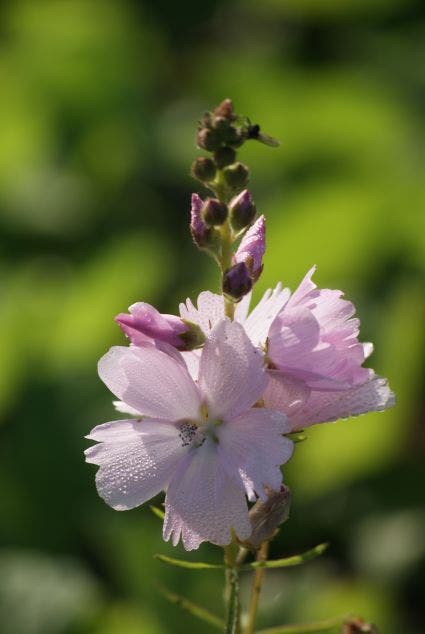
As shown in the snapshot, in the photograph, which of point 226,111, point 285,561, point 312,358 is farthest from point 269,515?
point 226,111

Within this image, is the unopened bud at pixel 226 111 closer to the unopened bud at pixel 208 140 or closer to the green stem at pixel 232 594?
the unopened bud at pixel 208 140

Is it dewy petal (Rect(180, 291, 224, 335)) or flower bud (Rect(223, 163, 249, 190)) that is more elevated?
flower bud (Rect(223, 163, 249, 190))

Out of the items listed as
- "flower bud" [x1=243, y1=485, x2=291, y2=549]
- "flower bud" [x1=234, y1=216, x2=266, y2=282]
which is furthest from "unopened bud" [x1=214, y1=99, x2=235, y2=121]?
"flower bud" [x1=243, y1=485, x2=291, y2=549]

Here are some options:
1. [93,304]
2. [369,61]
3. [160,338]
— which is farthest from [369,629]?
[369,61]

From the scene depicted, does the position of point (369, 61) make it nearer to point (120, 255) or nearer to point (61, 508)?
point (120, 255)

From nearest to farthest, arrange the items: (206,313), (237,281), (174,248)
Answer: (237,281) → (206,313) → (174,248)

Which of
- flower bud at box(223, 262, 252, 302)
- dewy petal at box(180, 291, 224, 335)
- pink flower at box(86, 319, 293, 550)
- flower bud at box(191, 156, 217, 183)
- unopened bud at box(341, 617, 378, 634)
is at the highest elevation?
flower bud at box(191, 156, 217, 183)

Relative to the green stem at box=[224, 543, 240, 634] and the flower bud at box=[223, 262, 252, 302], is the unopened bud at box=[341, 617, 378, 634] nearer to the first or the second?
the green stem at box=[224, 543, 240, 634]

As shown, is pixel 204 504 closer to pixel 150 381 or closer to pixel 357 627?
pixel 150 381
